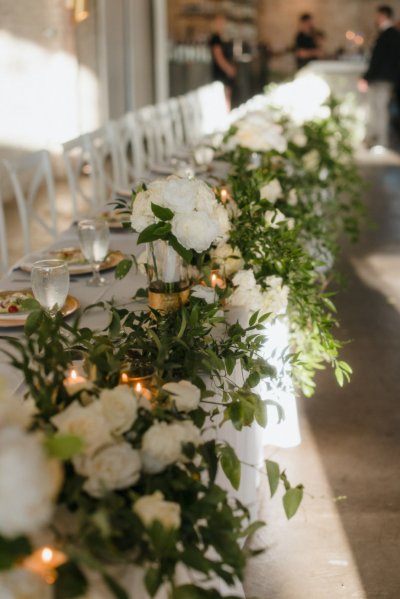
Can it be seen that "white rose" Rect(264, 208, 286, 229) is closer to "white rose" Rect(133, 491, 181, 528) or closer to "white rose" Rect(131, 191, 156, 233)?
"white rose" Rect(131, 191, 156, 233)

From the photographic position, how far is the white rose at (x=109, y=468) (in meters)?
0.96

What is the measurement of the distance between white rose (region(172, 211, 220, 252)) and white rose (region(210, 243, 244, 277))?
16.4 inches

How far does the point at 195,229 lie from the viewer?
1629 millimetres

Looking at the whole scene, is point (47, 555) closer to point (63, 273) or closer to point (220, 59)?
point (63, 273)

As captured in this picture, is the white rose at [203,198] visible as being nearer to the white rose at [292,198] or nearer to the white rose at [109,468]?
the white rose at [109,468]

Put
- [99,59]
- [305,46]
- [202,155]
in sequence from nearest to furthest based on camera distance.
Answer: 1. [202,155]
2. [99,59]
3. [305,46]

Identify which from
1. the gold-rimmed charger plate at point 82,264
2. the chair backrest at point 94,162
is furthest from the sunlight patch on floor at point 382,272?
the gold-rimmed charger plate at point 82,264

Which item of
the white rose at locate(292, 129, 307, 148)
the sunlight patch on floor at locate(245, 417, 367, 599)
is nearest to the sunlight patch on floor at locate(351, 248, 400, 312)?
the white rose at locate(292, 129, 307, 148)

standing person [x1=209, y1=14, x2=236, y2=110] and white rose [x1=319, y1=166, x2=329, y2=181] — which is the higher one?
standing person [x1=209, y1=14, x2=236, y2=110]

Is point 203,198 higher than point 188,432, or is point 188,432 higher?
point 203,198

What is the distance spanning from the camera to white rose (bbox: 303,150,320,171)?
13.0 feet

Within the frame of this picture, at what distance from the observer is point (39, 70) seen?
7.92 meters

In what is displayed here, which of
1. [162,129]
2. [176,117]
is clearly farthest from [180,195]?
[176,117]

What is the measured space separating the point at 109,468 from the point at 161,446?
3.3 inches
